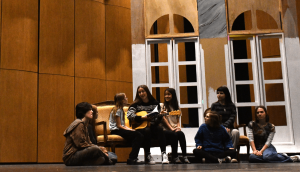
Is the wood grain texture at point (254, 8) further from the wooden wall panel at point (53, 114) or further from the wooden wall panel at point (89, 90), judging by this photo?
the wooden wall panel at point (53, 114)

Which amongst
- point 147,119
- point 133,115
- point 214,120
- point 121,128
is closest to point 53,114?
point 121,128

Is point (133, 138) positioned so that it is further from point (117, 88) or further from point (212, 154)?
point (117, 88)

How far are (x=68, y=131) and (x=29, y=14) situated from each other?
315 cm

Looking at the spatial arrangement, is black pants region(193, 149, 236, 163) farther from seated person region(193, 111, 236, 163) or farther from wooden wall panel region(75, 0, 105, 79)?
wooden wall panel region(75, 0, 105, 79)

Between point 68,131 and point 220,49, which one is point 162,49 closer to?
point 220,49

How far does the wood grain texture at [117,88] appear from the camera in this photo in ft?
23.0

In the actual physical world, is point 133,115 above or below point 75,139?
above

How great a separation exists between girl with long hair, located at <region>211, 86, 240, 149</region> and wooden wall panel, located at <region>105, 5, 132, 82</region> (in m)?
2.93

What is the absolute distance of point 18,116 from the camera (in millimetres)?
5695

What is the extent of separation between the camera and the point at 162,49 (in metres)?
6.16

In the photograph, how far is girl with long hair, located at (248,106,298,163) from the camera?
169 inches

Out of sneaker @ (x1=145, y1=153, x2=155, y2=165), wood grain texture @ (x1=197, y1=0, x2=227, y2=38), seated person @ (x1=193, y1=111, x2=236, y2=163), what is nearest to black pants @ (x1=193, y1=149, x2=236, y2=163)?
seated person @ (x1=193, y1=111, x2=236, y2=163)

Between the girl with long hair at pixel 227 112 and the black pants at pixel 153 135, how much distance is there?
3.04 ft

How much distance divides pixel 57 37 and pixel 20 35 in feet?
2.21
